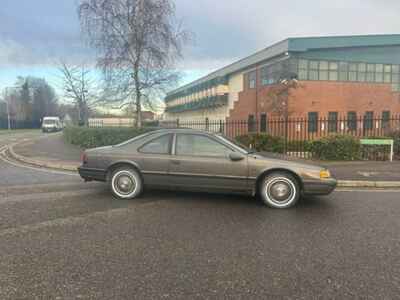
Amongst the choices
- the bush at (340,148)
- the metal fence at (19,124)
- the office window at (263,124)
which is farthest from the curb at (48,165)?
the metal fence at (19,124)

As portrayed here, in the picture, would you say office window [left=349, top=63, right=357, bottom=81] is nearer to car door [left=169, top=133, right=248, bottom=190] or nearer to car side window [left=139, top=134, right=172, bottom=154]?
car door [left=169, top=133, right=248, bottom=190]

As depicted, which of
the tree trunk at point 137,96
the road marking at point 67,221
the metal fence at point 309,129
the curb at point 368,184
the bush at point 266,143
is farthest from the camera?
the tree trunk at point 137,96

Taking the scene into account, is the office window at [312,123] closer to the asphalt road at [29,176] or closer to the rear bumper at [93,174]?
the asphalt road at [29,176]

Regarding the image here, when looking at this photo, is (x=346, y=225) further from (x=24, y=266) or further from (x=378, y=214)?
(x=24, y=266)

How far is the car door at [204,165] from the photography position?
213 inches

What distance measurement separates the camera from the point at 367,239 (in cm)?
383

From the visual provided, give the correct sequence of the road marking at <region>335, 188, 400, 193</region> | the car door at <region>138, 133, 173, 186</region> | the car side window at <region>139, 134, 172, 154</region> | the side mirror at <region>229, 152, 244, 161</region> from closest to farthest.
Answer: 1. the side mirror at <region>229, 152, 244, 161</region>
2. the car door at <region>138, 133, 173, 186</region>
3. the car side window at <region>139, 134, 172, 154</region>
4. the road marking at <region>335, 188, 400, 193</region>

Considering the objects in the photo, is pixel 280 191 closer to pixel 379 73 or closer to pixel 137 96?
pixel 137 96

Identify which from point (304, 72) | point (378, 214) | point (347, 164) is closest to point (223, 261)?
point (378, 214)

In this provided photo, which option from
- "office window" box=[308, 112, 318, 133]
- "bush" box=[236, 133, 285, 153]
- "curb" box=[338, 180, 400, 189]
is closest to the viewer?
"curb" box=[338, 180, 400, 189]

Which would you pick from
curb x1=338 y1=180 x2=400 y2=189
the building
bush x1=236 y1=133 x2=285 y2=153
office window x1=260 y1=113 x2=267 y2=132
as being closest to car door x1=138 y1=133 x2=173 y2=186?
curb x1=338 y1=180 x2=400 y2=189

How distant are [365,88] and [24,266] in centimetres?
3026

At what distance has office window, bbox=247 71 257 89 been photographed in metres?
29.5

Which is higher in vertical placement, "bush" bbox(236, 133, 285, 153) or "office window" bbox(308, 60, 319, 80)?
"office window" bbox(308, 60, 319, 80)
